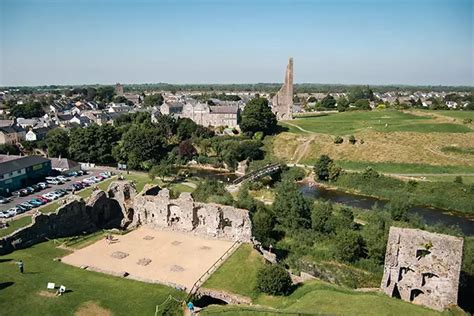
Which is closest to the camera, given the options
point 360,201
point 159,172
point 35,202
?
point 35,202

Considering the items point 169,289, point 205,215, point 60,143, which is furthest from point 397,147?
point 60,143

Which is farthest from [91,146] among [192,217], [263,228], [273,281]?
[273,281]

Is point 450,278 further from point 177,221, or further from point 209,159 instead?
point 209,159

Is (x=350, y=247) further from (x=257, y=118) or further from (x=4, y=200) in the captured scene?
(x=257, y=118)

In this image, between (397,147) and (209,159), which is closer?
(397,147)

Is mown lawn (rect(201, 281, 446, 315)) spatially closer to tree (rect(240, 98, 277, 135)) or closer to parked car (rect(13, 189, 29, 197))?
parked car (rect(13, 189, 29, 197))

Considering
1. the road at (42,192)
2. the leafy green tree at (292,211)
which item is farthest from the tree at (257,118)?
the leafy green tree at (292,211)
